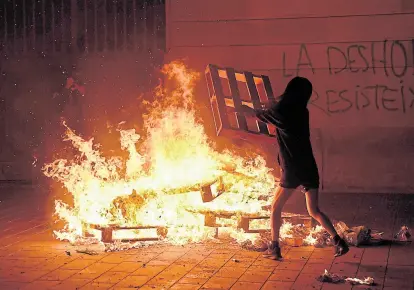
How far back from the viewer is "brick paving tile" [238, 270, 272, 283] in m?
6.49

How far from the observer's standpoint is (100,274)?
6758 mm

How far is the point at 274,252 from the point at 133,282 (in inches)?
63.6

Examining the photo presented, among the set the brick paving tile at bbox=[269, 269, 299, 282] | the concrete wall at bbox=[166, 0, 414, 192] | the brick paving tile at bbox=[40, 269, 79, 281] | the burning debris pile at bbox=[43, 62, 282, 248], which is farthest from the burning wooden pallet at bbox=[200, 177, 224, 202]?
the concrete wall at bbox=[166, 0, 414, 192]

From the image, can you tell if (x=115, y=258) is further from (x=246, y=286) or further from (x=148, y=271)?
(x=246, y=286)

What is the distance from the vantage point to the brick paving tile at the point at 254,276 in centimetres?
649

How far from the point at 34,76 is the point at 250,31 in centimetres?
414

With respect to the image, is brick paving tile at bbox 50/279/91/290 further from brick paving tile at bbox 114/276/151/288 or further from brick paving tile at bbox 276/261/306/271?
brick paving tile at bbox 276/261/306/271

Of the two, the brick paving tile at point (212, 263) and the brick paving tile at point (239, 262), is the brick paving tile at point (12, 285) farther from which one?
the brick paving tile at point (239, 262)

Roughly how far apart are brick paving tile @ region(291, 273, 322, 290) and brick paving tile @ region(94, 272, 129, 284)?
5.23ft

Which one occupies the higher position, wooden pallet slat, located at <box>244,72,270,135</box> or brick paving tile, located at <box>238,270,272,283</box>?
wooden pallet slat, located at <box>244,72,270,135</box>

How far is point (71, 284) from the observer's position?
643 cm

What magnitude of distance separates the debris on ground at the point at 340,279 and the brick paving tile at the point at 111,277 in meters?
1.81

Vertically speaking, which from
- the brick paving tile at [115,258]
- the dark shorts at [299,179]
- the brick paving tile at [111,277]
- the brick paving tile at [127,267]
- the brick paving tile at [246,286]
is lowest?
the brick paving tile at [115,258]

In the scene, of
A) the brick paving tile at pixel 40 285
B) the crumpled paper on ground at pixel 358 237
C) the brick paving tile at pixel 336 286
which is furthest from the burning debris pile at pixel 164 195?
the brick paving tile at pixel 336 286
